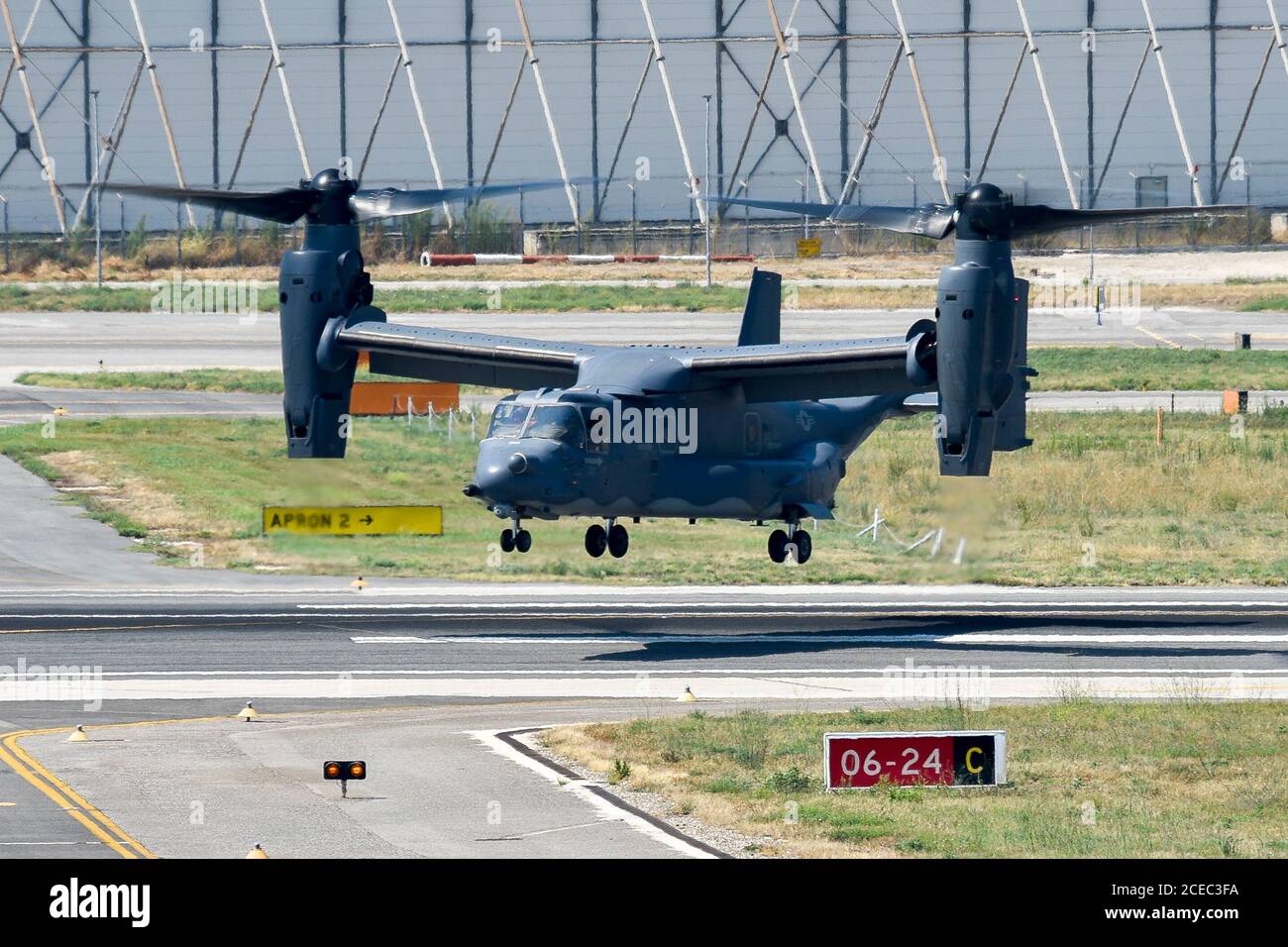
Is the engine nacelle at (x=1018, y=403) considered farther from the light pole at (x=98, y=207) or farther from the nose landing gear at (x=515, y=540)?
the light pole at (x=98, y=207)

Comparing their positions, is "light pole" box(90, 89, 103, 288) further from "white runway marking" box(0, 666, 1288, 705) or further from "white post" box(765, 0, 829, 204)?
"white runway marking" box(0, 666, 1288, 705)

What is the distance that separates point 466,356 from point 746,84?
177 ft

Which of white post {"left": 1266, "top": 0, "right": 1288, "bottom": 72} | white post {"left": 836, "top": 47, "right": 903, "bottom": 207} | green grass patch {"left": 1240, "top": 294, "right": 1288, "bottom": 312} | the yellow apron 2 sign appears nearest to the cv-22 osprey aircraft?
the yellow apron 2 sign

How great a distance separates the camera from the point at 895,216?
41.7 meters

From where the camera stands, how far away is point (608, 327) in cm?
8969

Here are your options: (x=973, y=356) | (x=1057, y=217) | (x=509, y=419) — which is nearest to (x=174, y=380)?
(x=509, y=419)

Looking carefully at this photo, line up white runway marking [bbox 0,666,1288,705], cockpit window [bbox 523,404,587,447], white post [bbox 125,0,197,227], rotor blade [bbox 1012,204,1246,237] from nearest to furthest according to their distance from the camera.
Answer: white runway marking [bbox 0,666,1288,705] < rotor blade [bbox 1012,204,1246,237] < cockpit window [bbox 523,404,587,447] < white post [bbox 125,0,197,227]

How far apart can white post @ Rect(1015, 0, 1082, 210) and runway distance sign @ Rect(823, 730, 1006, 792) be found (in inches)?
2740

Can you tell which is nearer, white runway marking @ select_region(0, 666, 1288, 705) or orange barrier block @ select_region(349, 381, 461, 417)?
white runway marking @ select_region(0, 666, 1288, 705)

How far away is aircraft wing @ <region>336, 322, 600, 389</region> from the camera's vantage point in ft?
149

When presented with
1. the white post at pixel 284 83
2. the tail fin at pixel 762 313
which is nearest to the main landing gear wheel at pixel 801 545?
the tail fin at pixel 762 313

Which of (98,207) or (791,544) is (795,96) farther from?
(791,544)

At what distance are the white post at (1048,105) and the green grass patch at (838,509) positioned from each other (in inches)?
946
